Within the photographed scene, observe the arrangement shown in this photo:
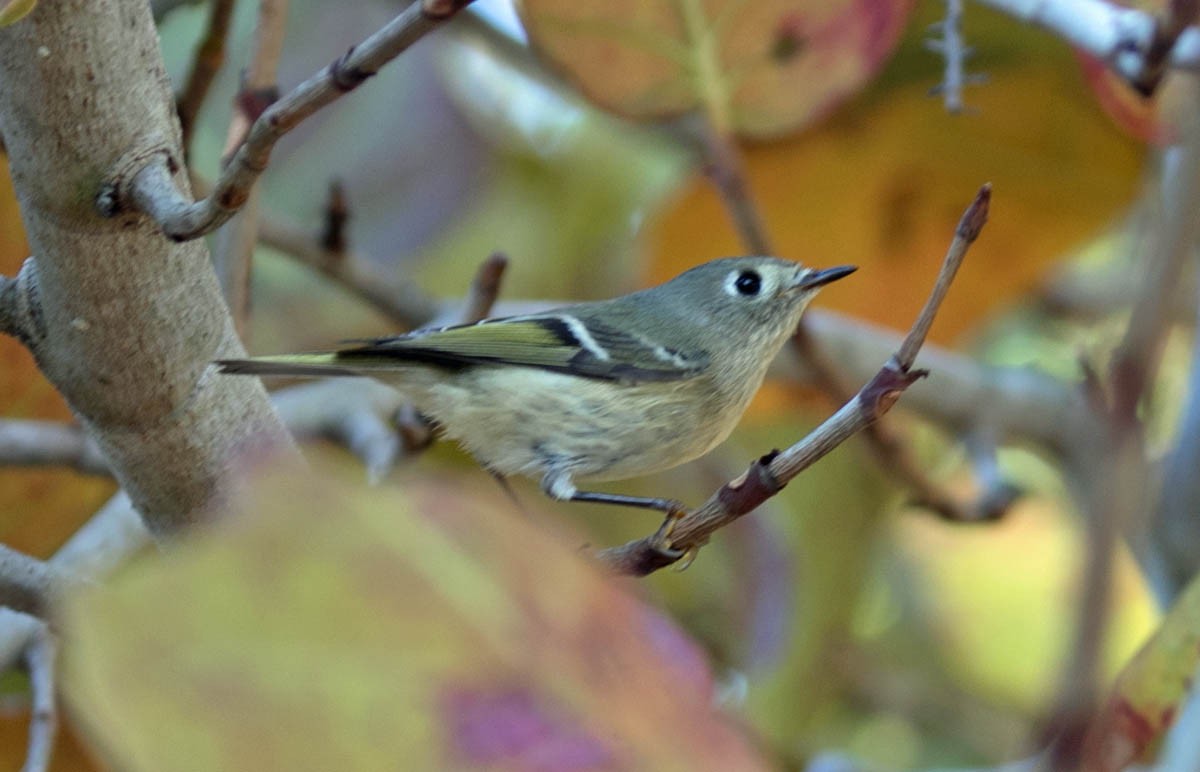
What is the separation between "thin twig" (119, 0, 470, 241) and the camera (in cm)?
56

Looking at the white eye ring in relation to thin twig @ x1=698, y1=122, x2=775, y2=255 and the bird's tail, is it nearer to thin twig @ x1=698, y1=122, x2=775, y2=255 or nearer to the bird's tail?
thin twig @ x1=698, y1=122, x2=775, y2=255

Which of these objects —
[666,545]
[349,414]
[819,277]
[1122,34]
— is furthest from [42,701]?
[1122,34]

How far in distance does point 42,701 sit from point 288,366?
249 millimetres

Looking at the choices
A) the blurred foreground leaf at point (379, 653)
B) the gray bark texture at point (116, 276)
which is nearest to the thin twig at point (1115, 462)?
the blurred foreground leaf at point (379, 653)

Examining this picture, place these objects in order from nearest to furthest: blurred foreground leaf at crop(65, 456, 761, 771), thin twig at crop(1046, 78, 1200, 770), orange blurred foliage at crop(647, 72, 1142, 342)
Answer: blurred foreground leaf at crop(65, 456, 761, 771), thin twig at crop(1046, 78, 1200, 770), orange blurred foliage at crop(647, 72, 1142, 342)

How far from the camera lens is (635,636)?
333mm

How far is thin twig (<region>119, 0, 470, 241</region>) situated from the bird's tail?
0.11 meters

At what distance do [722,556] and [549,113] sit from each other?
643mm

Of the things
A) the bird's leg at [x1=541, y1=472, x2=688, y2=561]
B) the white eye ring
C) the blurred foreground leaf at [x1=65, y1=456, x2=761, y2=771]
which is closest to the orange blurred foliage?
the white eye ring

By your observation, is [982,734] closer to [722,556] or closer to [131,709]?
[722,556]

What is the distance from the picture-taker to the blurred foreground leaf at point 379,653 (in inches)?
10.7

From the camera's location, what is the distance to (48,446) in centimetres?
102

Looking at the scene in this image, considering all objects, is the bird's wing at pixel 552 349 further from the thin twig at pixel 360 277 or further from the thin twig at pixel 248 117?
the thin twig at pixel 360 277

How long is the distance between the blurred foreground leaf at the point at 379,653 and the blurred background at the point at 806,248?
767 mm
